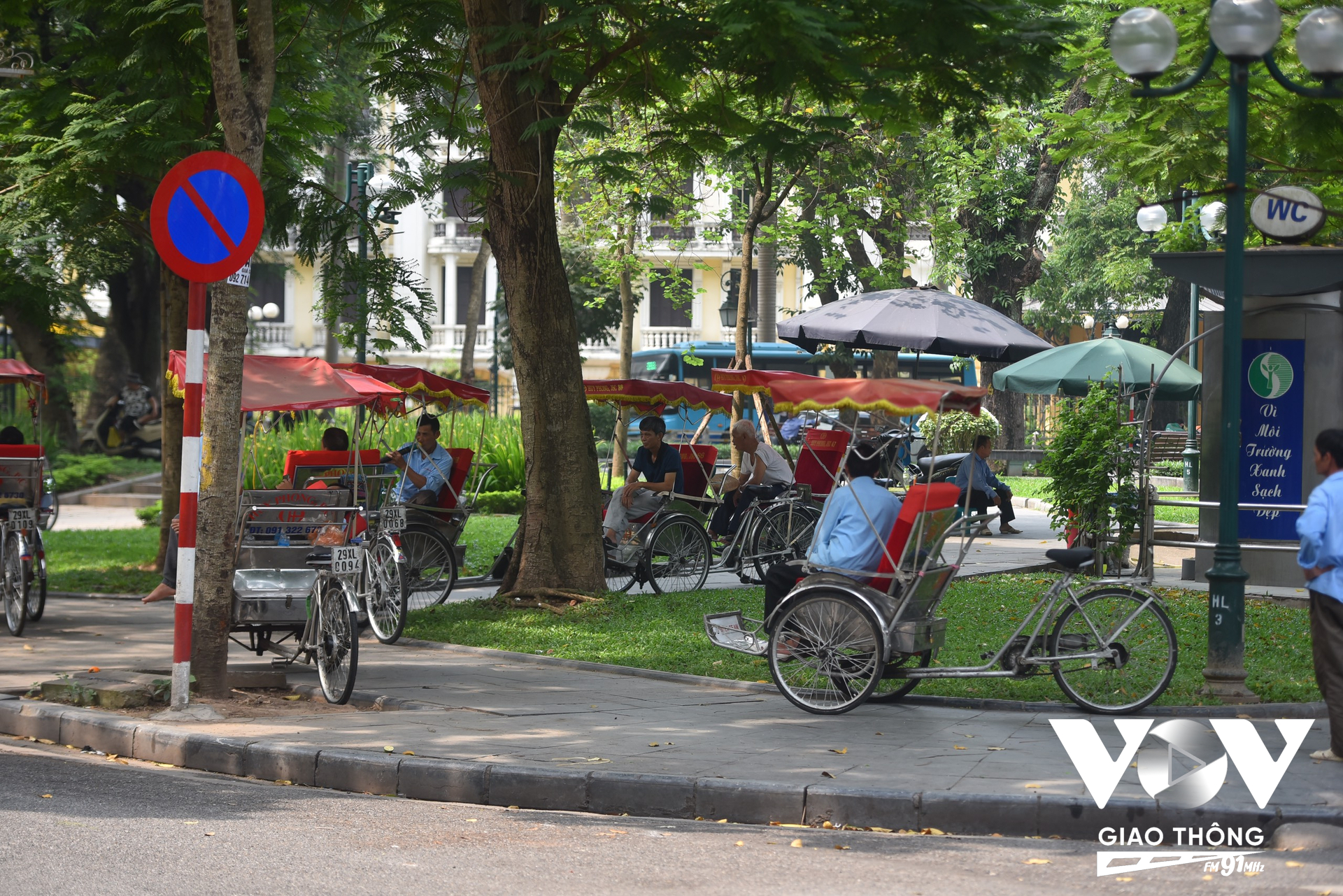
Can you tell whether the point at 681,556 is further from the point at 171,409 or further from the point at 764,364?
the point at 764,364

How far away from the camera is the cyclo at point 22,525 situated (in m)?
11.5

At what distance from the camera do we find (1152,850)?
224 inches

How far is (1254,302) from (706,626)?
744 cm

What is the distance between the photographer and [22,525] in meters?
11.7

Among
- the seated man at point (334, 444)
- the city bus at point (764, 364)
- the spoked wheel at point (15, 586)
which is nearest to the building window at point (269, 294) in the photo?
the city bus at point (764, 364)

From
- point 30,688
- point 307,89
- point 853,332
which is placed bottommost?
point 30,688

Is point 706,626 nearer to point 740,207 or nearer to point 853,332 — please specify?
point 853,332

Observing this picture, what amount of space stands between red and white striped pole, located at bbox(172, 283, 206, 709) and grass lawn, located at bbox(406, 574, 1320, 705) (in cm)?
302

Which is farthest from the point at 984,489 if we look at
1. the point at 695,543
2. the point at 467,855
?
the point at 467,855

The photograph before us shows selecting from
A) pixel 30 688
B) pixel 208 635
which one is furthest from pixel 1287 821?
pixel 30 688

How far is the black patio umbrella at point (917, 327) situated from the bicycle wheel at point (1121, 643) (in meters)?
8.18

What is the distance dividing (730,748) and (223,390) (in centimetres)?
380

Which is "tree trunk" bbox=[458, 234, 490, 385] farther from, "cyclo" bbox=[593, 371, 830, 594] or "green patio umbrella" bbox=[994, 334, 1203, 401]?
"cyclo" bbox=[593, 371, 830, 594]

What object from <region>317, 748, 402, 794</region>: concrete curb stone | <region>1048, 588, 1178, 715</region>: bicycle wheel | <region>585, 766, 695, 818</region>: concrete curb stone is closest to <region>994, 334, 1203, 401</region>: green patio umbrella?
<region>1048, 588, 1178, 715</region>: bicycle wheel
